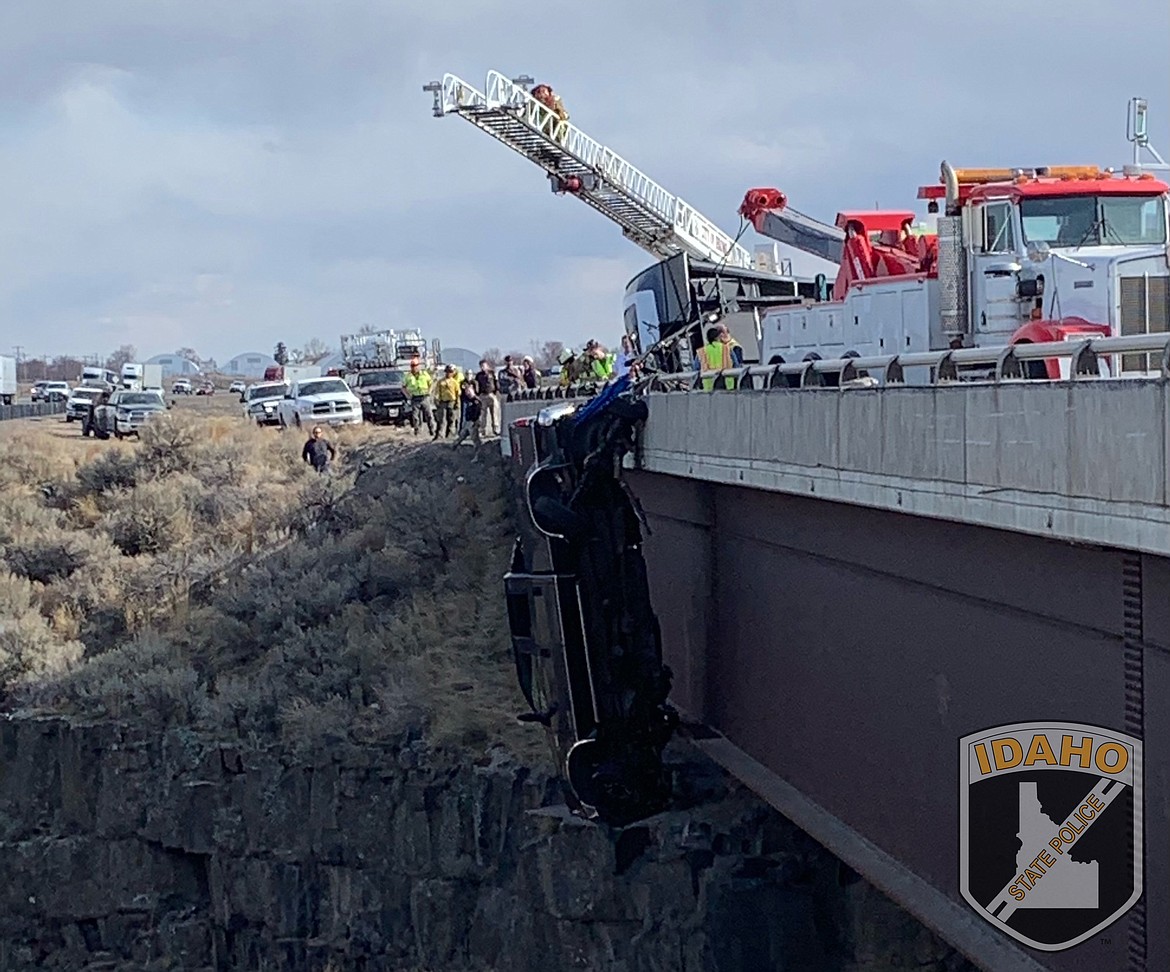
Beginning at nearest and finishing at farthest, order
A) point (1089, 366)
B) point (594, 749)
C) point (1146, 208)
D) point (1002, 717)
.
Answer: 1. point (1089, 366)
2. point (1002, 717)
3. point (594, 749)
4. point (1146, 208)

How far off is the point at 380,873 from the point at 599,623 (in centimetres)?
472

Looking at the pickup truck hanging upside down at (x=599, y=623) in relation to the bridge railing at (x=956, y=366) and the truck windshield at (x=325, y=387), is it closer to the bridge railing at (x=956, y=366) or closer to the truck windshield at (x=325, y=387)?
the bridge railing at (x=956, y=366)

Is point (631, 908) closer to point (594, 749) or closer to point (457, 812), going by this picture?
point (594, 749)

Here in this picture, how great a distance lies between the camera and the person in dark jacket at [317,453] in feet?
102

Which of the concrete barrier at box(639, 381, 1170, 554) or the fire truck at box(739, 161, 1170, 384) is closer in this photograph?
the concrete barrier at box(639, 381, 1170, 554)

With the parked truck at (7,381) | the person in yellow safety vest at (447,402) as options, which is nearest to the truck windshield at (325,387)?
the person in yellow safety vest at (447,402)

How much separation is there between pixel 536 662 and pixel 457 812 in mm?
2697

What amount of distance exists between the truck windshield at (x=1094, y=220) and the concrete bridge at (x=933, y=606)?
4.18 m

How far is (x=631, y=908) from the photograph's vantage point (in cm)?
1295

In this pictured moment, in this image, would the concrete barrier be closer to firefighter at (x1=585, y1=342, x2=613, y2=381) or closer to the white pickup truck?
firefighter at (x1=585, y1=342, x2=613, y2=381)

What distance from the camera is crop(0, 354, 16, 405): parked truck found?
3428 inches

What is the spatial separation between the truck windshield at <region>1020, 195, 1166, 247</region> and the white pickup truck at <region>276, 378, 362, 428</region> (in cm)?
2638

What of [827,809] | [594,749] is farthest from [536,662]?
[827,809]

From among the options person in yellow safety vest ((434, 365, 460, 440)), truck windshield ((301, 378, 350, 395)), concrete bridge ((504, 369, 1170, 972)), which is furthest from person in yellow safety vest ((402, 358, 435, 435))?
concrete bridge ((504, 369, 1170, 972))
